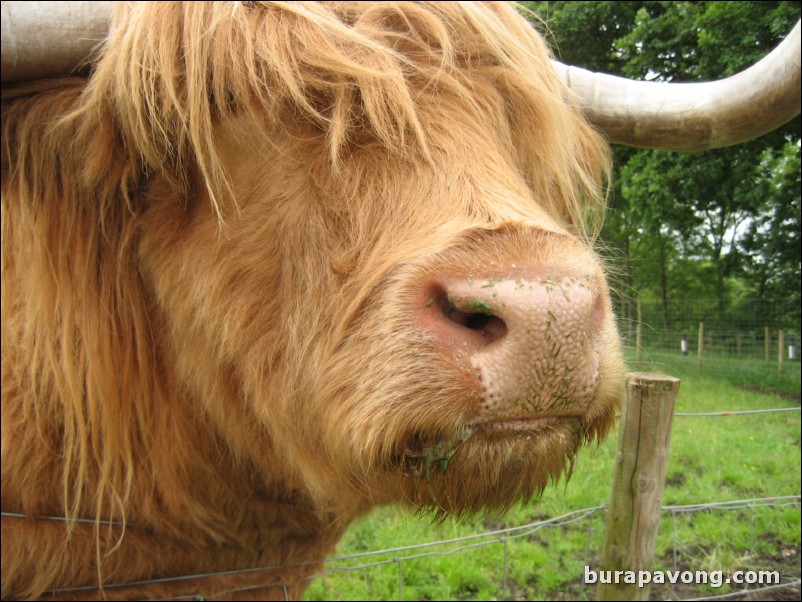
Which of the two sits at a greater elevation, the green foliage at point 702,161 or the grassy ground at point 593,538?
the green foliage at point 702,161

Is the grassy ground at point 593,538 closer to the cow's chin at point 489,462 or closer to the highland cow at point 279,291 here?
the highland cow at point 279,291

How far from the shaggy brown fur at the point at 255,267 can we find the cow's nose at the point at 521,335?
4 centimetres

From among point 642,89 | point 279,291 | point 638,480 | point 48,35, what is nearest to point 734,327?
point 638,480

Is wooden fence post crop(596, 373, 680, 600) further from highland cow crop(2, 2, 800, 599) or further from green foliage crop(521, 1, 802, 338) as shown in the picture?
highland cow crop(2, 2, 800, 599)

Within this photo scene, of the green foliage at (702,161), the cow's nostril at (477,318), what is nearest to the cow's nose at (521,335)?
the cow's nostril at (477,318)

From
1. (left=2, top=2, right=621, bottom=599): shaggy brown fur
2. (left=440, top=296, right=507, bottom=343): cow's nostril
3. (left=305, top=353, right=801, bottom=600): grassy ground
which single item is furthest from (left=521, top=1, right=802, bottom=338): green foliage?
(left=305, top=353, right=801, bottom=600): grassy ground

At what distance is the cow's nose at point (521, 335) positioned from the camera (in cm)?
103

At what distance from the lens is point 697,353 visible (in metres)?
10.3

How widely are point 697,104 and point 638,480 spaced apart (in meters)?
1.64

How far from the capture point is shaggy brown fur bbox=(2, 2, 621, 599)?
119 centimetres

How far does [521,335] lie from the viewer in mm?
1034

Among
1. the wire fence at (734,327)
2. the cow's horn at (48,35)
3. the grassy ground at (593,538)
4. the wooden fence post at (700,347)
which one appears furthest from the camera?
Answer: the wire fence at (734,327)

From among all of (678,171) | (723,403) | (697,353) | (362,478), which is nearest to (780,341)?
(697,353)

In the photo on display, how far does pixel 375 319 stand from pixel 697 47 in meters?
5.61
